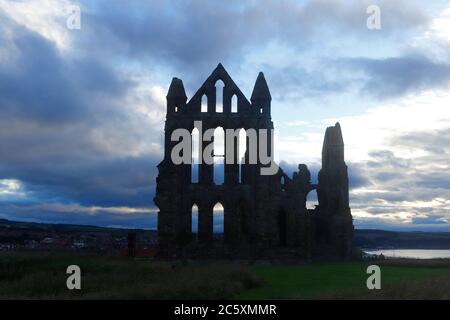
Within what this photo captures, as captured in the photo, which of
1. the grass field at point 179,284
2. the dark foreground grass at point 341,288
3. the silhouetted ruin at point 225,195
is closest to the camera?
the dark foreground grass at point 341,288

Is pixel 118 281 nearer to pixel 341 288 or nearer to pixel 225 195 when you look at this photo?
pixel 341 288

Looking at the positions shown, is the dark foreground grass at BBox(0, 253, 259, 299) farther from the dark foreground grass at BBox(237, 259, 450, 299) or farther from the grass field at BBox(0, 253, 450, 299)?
the dark foreground grass at BBox(237, 259, 450, 299)

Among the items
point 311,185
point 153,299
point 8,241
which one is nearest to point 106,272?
point 153,299

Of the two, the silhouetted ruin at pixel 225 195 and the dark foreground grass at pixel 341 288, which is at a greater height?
the silhouetted ruin at pixel 225 195

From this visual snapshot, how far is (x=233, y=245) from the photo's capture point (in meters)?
41.5

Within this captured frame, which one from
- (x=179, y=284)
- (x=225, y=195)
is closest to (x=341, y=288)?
(x=179, y=284)

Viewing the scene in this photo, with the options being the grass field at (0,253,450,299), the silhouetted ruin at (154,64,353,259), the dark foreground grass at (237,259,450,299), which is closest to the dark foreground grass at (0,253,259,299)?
the grass field at (0,253,450,299)

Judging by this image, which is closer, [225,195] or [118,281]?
[118,281]

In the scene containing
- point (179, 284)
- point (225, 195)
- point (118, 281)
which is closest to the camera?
point (179, 284)

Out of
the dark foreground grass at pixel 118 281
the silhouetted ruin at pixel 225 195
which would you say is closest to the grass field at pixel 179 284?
the dark foreground grass at pixel 118 281

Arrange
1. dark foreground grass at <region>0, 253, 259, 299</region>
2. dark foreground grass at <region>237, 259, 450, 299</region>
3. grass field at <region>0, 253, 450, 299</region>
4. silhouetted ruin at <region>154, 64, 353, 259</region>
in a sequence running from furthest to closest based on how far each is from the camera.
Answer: silhouetted ruin at <region>154, 64, 353, 259</region> < dark foreground grass at <region>0, 253, 259, 299</region> < grass field at <region>0, 253, 450, 299</region> < dark foreground grass at <region>237, 259, 450, 299</region>

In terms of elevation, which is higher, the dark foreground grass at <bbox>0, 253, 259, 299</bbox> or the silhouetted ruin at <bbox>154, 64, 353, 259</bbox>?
the silhouetted ruin at <bbox>154, 64, 353, 259</bbox>

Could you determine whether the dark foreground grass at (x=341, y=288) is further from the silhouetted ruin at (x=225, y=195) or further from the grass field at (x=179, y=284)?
the silhouetted ruin at (x=225, y=195)
